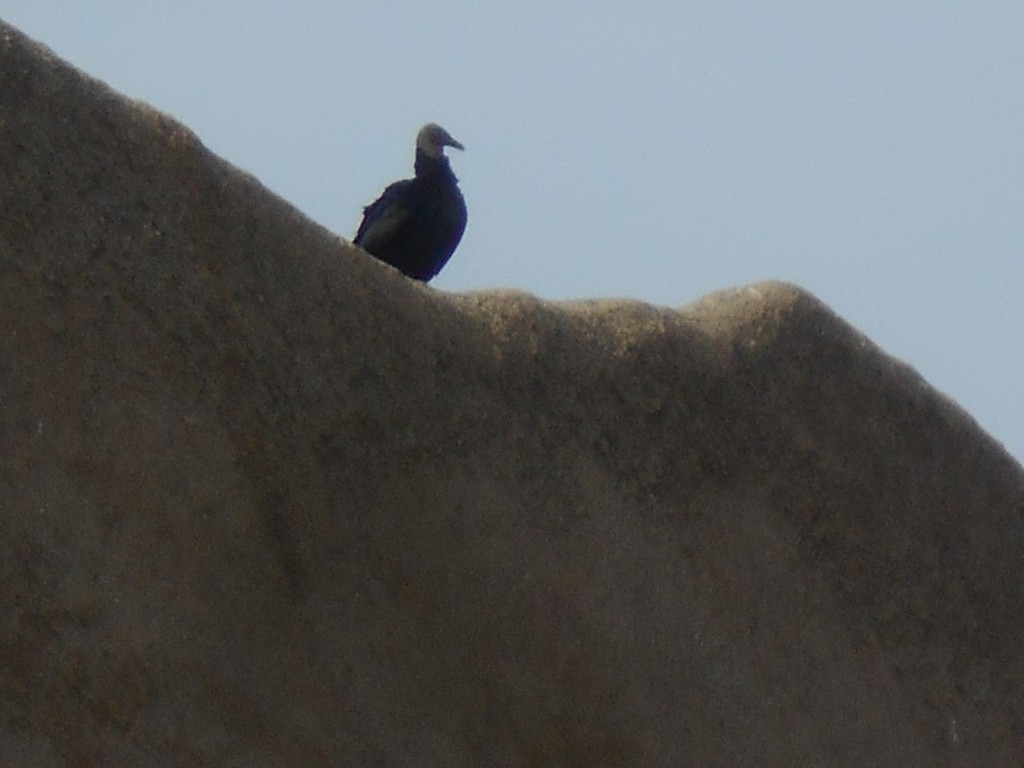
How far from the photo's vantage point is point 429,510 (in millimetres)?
4113

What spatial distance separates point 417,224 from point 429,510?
2.81 metres

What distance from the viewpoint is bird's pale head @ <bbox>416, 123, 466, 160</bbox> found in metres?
7.30

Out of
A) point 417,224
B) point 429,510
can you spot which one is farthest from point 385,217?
point 429,510

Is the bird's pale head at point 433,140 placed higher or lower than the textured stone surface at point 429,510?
higher

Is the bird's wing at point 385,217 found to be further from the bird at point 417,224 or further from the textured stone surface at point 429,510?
the textured stone surface at point 429,510

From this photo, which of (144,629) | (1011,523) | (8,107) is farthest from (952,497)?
(8,107)

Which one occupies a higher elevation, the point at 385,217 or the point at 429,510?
the point at 385,217

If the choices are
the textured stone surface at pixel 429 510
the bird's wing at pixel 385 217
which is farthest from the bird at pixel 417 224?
the textured stone surface at pixel 429 510

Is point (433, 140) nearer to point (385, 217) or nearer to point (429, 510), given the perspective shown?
point (385, 217)

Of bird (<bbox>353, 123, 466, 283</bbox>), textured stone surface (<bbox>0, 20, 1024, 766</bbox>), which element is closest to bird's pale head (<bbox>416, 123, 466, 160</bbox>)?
bird (<bbox>353, 123, 466, 283</bbox>)

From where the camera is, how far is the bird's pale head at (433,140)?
7305mm

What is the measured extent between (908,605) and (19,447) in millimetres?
2414

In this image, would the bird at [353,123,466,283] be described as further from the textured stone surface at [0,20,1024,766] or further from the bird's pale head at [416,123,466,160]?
the textured stone surface at [0,20,1024,766]

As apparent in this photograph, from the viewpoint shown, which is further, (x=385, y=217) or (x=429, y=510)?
(x=385, y=217)
